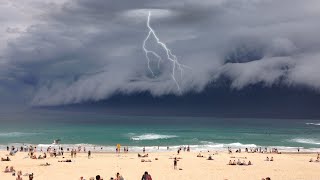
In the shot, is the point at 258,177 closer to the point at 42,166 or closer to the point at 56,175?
the point at 56,175

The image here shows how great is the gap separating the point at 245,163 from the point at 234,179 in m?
12.4

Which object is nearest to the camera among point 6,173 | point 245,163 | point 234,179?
point 234,179

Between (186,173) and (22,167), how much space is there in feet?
57.1

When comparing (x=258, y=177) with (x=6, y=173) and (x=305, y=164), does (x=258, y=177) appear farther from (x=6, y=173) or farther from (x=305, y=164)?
(x=6, y=173)

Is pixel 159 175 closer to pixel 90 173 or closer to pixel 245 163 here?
pixel 90 173

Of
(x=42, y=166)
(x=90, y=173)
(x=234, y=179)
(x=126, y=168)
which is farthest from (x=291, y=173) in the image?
(x=42, y=166)

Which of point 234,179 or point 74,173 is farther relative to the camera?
point 74,173

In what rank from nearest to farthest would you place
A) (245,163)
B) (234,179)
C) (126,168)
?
(234,179) → (126,168) → (245,163)

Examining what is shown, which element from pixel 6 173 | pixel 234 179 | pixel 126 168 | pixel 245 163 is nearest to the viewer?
pixel 234 179

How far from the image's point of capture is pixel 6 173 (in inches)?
1545

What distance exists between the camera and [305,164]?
167ft

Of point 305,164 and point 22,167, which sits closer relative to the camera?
point 22,167

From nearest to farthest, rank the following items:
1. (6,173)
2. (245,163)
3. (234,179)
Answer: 1. (234,179)
2. (6,173)
3. (245,163)

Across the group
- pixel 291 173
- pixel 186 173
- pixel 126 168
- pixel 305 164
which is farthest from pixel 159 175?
pixel 305 164
